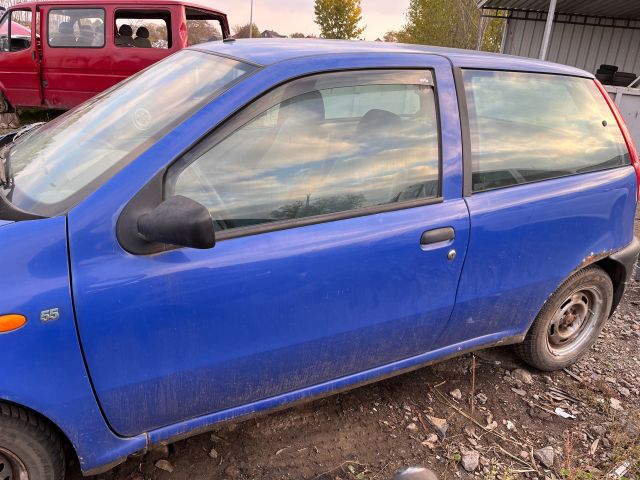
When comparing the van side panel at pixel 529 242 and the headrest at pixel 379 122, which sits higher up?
the headrest at pixel 379 122

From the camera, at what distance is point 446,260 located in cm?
224

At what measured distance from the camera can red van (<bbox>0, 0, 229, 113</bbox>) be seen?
Answer: 322 inches

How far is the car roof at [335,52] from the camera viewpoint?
A: 2121 mm

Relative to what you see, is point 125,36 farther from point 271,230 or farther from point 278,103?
point 271,230

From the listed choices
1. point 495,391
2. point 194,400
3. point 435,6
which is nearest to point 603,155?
point 495,391

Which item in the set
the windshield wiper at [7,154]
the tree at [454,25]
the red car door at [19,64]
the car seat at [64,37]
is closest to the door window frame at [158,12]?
the car seat at [64,37]

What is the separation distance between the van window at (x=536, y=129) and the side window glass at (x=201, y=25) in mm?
6376

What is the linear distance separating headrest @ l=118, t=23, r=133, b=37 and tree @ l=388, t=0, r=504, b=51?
1780 cm

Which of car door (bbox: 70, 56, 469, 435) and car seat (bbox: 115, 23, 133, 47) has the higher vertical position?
car seat (bbox: 115, 23, 133, 47)

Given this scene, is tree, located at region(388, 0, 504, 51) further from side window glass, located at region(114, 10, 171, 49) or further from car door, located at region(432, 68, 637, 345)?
car door, located at region(432, 68, 637, 345)

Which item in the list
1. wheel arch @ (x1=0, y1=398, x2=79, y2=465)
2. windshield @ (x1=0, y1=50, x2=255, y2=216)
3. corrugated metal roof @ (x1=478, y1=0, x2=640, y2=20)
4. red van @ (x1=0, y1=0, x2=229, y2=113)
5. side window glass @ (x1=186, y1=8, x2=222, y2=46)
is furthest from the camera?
corrugated metal roof @ (x1=478, y1=0, x2=640, y2=20)

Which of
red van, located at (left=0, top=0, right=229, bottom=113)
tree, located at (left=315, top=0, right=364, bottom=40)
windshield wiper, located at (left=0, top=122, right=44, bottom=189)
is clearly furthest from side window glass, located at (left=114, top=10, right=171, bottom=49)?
tree, located at (left=315, top=0, right=364, bottom=40)

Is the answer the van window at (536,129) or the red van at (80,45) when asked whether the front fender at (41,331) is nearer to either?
the van window at (536,129)

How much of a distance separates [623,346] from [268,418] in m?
2.39
